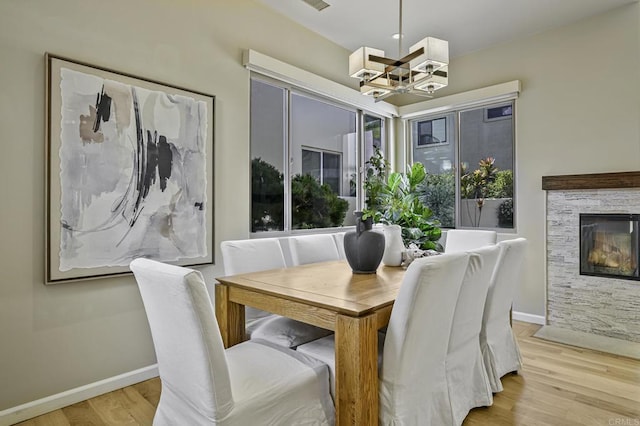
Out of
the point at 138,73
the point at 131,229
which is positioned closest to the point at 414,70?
the point at 138,73

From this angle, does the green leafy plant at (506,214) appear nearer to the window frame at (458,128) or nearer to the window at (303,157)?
the window frame at (458,128)

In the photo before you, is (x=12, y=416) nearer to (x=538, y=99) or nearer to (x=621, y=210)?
(x=621, y=210)

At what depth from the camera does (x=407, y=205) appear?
4.59 metres

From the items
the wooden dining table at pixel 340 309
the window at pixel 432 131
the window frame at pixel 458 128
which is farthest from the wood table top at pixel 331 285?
the window at pixel 432 131

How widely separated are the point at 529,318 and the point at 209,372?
12.2ft

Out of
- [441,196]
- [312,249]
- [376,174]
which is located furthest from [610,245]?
[312,249]

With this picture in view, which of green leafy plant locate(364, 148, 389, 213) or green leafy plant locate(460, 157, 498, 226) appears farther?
green leafy plant locate(364, 148, 389, 213)

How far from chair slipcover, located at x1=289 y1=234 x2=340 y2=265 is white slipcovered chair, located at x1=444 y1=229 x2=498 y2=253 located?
98cm

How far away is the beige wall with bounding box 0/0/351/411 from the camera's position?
2096mm

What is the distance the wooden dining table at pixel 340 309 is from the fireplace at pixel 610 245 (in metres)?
2.38

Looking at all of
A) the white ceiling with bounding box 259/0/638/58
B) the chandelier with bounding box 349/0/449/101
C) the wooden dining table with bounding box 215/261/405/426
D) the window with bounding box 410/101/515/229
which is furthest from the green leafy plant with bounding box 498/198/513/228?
the wooden dining table with bounding box 215/261/405/426

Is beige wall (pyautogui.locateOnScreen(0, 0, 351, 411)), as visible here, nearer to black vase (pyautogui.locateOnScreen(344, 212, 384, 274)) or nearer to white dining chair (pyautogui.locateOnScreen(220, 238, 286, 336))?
white dining chair (pyautogui.locateOnScreen(220, 238, 286, 336))

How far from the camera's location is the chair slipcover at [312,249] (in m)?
2.87

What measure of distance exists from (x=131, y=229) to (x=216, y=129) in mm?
1062
